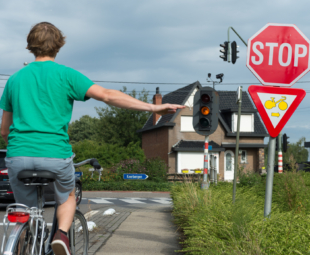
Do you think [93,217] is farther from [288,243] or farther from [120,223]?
[288,243]

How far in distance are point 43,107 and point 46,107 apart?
0.02 meters

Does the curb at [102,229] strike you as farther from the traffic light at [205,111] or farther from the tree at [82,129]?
the tree at [82,129]

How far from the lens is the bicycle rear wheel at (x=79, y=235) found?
3.66m

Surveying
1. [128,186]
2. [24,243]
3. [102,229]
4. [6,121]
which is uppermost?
[6,121]

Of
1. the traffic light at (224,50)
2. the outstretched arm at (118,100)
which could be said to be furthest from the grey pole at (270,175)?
the traffic light at (224,50)

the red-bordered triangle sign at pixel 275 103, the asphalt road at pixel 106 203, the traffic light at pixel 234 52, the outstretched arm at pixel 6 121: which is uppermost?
the traffic light at pixel 234 52

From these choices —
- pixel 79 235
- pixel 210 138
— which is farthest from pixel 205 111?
pixel 210 138

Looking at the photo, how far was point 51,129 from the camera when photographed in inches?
110

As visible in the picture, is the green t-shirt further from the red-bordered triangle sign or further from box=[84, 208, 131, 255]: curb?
box=[84, 208, 131, 255]: curb

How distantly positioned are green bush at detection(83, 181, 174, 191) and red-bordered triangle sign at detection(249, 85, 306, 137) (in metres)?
21.9

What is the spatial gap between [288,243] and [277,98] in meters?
1.60

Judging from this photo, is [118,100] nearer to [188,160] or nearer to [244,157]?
[188,160]

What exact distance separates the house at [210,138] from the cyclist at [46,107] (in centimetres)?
3377

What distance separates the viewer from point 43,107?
9.29ft
